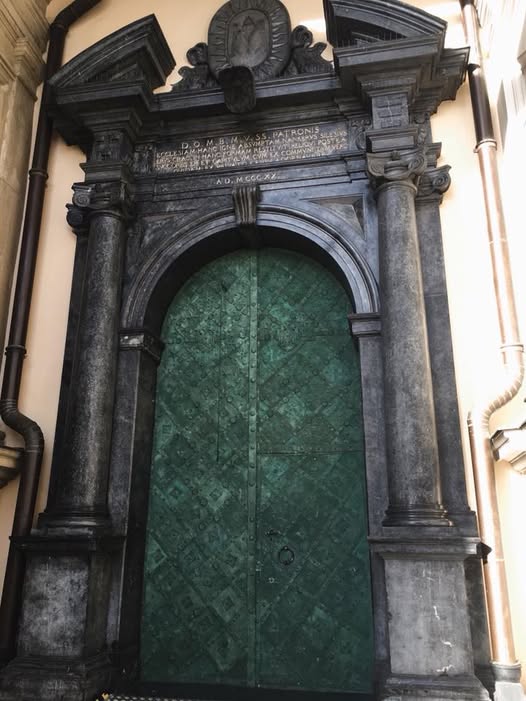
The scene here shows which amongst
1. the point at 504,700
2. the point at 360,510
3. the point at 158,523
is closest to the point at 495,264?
the point at 360,510

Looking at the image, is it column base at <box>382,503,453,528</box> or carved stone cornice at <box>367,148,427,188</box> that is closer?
column base at <box>382,503,453,528</box>

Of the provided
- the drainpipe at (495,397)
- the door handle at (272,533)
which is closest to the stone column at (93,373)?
the door handle at (272,533)

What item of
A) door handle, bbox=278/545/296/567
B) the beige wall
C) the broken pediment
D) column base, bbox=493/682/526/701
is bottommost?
column base, bbox=493/682/526/701

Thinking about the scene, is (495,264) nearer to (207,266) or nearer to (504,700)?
(207,266)

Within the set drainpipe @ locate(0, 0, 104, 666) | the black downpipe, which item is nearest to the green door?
drainpipe @ locate(0, 0, 104, 666)

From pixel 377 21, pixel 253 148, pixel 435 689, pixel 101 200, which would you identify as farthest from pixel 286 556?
pixel 377 21

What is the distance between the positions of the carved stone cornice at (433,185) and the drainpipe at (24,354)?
3122 millimetres

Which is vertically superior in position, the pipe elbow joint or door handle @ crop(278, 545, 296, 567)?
the pipe elbow joint

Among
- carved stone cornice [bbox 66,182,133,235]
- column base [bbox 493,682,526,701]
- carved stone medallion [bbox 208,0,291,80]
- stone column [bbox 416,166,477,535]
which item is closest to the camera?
column base [bbox 493,682,526,701]

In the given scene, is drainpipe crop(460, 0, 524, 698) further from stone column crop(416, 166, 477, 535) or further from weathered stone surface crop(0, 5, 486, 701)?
weathered stone surface crop(0, 5, 486, 701)

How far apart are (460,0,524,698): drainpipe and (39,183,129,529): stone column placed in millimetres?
2514

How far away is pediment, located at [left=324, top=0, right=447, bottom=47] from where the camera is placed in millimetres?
4910

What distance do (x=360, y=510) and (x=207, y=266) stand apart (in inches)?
93.2

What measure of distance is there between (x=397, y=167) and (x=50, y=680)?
160 inches
